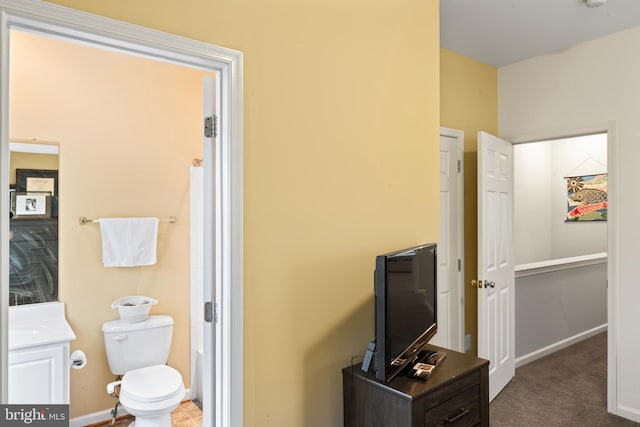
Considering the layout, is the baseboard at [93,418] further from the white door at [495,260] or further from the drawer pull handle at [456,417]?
the white door at [495,260]

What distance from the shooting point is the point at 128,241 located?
2.91m

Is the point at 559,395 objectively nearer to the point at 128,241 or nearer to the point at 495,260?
the point at 495,260

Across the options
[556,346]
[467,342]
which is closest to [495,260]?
[467,342]

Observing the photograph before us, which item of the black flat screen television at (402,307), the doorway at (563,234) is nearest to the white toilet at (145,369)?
the black flat screen television at (402,307)

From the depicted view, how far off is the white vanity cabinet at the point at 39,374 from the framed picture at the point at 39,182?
0.88m

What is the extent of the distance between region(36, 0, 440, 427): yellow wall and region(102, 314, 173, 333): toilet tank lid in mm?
1474

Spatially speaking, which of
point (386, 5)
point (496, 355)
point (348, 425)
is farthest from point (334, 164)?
point (496, 355)

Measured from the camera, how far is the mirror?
260cm

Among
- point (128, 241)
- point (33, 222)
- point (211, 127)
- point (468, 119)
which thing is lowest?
point (128, 241)

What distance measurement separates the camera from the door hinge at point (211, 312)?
1.70 meters

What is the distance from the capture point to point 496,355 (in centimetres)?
323

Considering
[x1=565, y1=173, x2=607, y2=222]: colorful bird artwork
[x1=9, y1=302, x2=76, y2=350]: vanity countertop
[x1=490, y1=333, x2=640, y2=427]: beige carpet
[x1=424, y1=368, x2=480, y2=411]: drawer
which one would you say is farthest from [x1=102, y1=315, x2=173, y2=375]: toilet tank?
[x1=565, y1=173, x2=607, y2=222]: colorful bird artwork

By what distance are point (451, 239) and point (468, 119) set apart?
1006 millimetres

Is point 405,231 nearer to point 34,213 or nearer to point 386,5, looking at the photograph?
point 386,5
